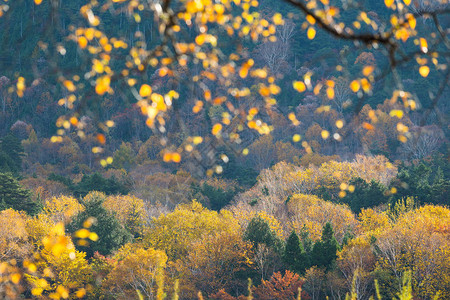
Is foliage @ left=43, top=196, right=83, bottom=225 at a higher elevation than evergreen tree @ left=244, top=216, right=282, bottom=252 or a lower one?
lower

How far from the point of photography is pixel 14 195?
36125mm

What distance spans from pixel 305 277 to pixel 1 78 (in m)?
74.3

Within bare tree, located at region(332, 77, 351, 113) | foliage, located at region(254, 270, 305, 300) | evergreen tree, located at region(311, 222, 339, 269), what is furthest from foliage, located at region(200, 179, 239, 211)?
bare tree, located at region(332, 77, 351, 113)

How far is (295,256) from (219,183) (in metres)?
29.0

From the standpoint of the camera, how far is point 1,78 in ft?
260

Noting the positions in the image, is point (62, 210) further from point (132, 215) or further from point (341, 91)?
point (341, 91)

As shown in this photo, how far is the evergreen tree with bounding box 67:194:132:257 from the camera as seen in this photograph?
1173 inches

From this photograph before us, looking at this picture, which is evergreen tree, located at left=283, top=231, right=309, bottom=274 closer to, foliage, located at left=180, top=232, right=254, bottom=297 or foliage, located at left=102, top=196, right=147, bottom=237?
foliage, located at left=180, top=232, right=254, bottom=297

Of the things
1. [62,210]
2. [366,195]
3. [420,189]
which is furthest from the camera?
[62,210]

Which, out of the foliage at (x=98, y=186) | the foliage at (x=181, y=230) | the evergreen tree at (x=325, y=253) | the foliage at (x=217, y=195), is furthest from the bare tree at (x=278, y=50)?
the evergreen tree at (x=325, y=253)

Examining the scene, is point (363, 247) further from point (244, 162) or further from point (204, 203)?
point (244, 162)

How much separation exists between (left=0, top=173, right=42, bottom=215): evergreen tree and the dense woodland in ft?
0.55

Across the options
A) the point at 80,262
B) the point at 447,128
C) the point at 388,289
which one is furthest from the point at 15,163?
the point at 447,128

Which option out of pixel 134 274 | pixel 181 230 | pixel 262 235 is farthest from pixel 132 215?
pixel 262 235
